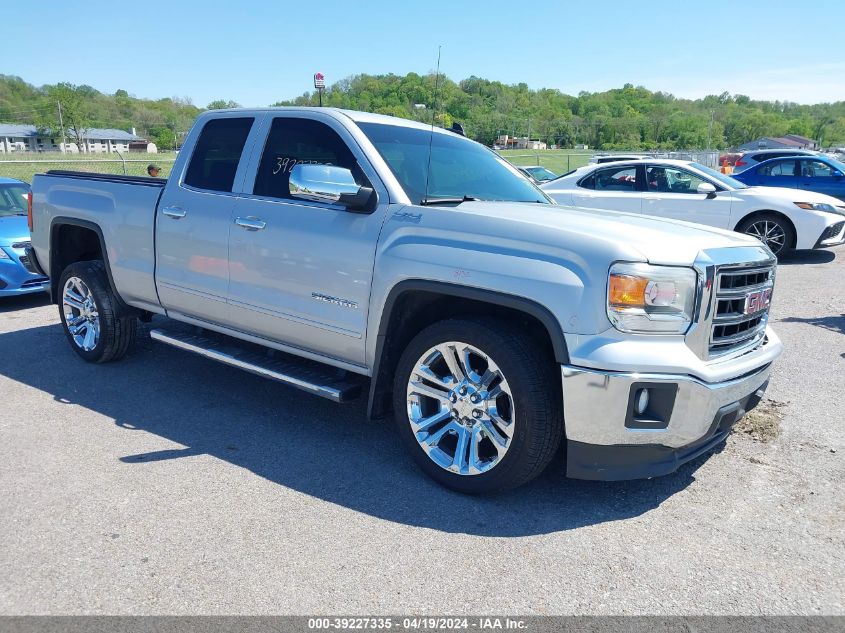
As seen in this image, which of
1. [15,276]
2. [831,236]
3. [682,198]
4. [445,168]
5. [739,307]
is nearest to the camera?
[739,307]

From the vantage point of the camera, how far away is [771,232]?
11.0m

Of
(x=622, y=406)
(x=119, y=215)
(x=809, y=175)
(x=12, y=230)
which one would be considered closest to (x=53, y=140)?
(x=12, y=230)

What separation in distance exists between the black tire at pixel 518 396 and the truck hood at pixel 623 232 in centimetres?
55

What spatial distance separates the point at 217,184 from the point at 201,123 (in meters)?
0.66

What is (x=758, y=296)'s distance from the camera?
11.9ft

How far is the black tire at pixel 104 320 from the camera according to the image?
18.5 feet

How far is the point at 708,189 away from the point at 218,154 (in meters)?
8.38

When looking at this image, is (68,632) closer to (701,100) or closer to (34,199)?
(34,199)

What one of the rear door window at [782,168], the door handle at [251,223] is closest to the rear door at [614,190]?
the rear door window at [782,168]

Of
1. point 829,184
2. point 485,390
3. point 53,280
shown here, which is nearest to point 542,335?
point 485,390

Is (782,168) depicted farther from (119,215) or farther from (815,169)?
(119,215)

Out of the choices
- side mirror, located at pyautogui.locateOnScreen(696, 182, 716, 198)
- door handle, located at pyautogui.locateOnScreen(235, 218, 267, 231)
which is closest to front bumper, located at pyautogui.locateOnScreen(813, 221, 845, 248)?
side mirror, located at pyautogui.locateOnScreen(696, 182, 716, 198)

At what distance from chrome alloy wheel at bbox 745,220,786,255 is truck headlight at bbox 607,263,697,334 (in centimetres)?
883

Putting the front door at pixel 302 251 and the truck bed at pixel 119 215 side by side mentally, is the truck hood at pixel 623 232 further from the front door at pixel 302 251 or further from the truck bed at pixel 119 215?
the truck bed at pixel 119 215
